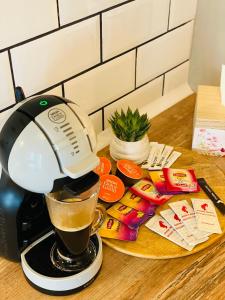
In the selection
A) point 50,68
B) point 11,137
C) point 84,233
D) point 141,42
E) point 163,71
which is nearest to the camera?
point 11,137

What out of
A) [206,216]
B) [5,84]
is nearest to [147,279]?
[206,216]

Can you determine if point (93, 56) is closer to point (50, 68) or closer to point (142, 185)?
point (50, 68)

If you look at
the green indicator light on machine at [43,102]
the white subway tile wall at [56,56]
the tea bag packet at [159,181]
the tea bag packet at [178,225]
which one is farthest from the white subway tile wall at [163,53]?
the green indicator light on machine at [43,102]

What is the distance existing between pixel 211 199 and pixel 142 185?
0.14 metres

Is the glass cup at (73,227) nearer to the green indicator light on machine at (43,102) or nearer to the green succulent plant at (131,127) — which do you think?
the green indicator light on machine at (43,102)

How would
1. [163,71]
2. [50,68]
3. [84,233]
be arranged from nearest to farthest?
[84,233] → [50,68] → [163,71]

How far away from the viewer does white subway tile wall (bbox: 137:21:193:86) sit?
111 centimetres

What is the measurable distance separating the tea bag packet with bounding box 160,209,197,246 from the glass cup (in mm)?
149

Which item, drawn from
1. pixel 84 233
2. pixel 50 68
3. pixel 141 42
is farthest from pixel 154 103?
pixel 84 233

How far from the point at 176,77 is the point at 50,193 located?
26.7 inches

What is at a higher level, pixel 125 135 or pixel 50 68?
pixel 50 68

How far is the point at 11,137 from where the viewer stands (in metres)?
0.63

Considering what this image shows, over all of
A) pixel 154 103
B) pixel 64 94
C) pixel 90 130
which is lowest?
pixel 154 103

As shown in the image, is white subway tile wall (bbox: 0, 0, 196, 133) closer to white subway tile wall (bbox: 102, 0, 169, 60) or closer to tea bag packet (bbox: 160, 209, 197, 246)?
white subway tile wall (bbox: 102, 0, 169, 60)
